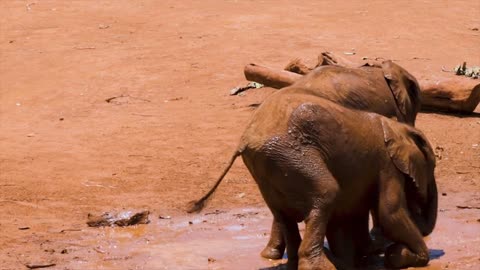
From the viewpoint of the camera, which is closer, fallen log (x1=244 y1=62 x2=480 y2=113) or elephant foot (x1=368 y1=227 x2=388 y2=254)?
elephant foot (x1=368 y1=227 x2=388 y2=254)

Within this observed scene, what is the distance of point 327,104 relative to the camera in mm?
7848

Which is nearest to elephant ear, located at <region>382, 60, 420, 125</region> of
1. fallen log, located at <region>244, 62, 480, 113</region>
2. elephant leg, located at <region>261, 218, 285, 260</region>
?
elephant leg, located at <region>261, 218, 285, 260</region>

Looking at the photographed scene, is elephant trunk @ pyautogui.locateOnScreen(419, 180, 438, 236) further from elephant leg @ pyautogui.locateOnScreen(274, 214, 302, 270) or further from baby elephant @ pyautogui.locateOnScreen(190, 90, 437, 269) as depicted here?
elephant leg @ pyautogui.locateOnScreen(274, 214, 302, 270)

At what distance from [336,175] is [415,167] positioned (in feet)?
2.45

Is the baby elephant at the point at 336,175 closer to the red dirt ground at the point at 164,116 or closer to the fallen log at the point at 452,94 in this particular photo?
the red dirt ground at the point at 164,116

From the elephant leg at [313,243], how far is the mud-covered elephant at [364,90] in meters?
0.57

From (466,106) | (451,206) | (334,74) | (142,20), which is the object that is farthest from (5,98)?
(334,74)

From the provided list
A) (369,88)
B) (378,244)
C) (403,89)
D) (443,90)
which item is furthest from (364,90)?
(443,90)

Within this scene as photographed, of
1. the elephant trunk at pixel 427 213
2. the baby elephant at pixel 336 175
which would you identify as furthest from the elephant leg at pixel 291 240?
the elephant trunk at pixel 427 213

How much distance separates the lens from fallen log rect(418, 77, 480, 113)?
13.0 meters

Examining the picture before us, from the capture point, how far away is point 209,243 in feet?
30.7

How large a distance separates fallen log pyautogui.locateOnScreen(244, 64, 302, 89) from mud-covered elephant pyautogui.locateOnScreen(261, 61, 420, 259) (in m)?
4.25

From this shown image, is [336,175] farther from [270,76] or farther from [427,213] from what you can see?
[270,76]

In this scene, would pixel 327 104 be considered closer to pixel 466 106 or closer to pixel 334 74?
pixel 334 74
